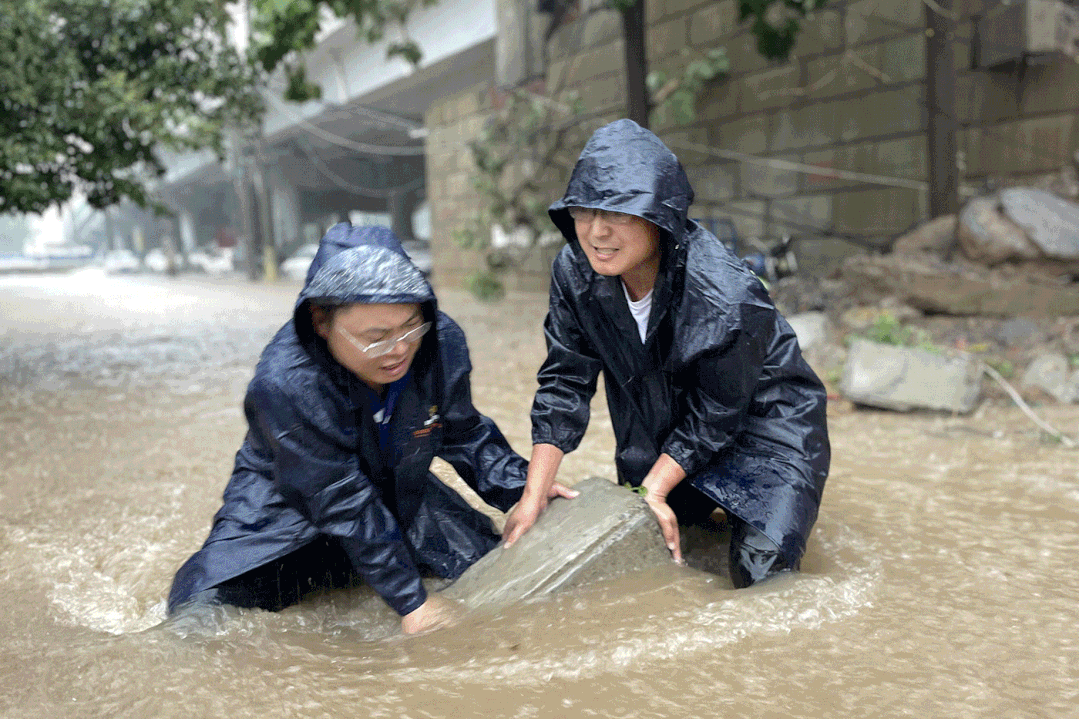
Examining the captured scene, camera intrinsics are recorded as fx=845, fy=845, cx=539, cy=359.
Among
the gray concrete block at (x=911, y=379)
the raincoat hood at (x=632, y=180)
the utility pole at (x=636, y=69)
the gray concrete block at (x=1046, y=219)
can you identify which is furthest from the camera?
the utility pole at (x=636, y=69)

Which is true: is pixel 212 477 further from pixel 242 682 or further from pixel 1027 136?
pixel 1027 136

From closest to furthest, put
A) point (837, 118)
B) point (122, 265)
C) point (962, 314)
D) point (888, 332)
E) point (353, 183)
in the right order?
point (888, 332), point (962, 314), point (837, 118), point (353, 183), point (122, 265)

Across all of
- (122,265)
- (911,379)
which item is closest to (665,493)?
(911,379)

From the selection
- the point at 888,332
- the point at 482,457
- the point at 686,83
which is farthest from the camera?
the point at 686,83

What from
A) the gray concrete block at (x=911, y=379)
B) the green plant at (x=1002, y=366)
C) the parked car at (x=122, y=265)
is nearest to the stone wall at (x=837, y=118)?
the green plant at (x=1002, y=366)

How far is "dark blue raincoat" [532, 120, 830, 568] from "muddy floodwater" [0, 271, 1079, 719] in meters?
0.28

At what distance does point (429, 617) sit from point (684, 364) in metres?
0.93

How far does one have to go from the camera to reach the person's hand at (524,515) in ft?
7.84

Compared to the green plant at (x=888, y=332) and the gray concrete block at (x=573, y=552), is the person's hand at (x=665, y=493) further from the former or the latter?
the green plant at (x=888, y=332)

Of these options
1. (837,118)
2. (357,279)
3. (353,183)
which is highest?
(353,183)

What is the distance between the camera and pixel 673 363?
2.31 metres

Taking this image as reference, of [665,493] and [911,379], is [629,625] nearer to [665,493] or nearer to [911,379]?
[665,493]

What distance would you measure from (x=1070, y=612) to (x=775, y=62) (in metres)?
7.09

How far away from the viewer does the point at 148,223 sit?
48281mm
